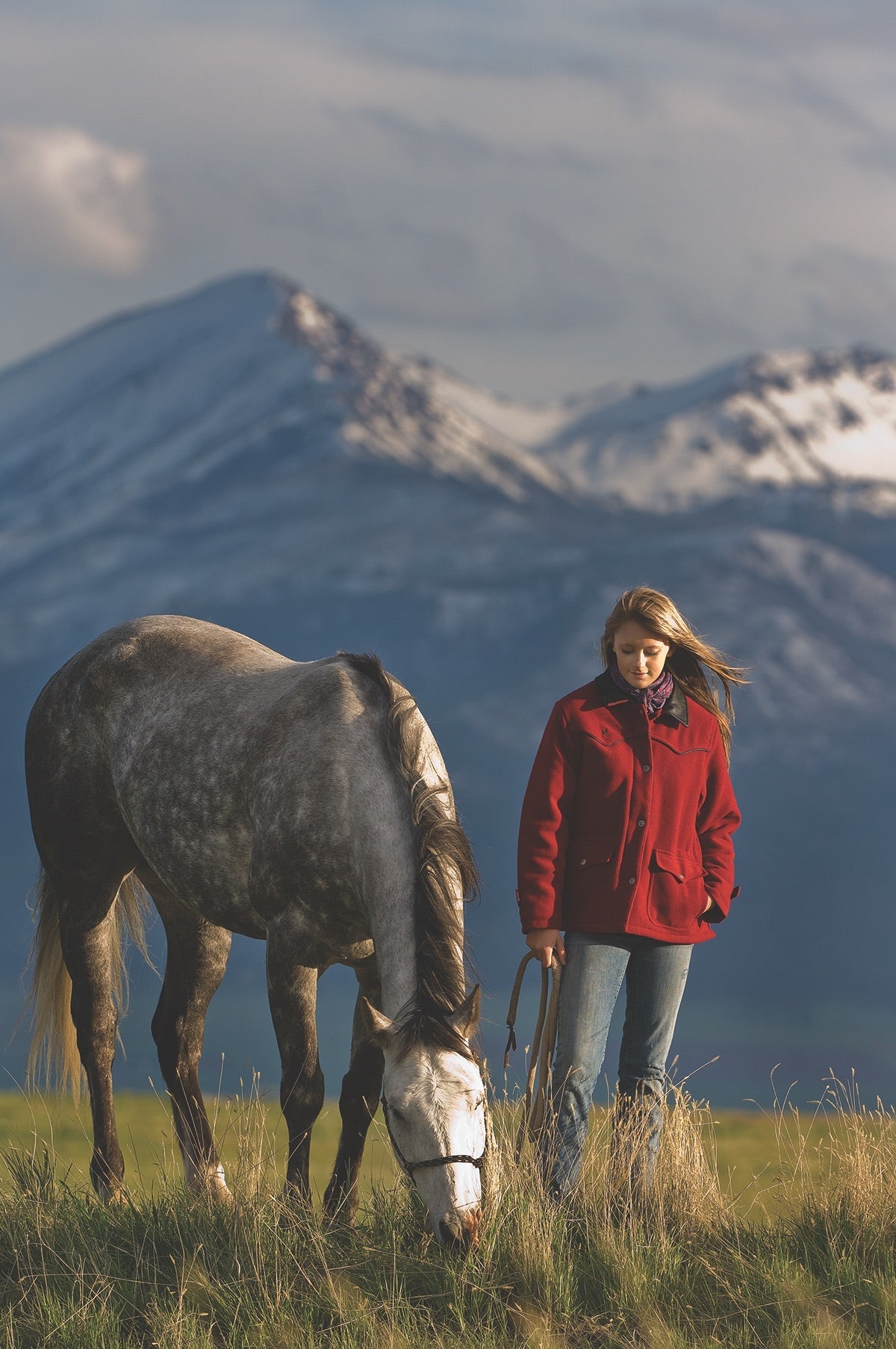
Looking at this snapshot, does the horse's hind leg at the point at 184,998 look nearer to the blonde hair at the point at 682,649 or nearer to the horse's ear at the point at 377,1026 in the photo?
the horse's ear at the point at 377,1026

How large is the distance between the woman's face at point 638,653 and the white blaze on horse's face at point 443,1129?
4.71 feet

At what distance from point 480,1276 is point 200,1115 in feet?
6.60

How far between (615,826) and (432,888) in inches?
27.4

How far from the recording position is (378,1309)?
14.1 ft

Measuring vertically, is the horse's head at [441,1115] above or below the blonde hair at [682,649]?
below

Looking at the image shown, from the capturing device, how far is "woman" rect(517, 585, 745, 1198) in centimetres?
490

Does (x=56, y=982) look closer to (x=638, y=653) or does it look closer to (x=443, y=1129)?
(x=443, y=1129)

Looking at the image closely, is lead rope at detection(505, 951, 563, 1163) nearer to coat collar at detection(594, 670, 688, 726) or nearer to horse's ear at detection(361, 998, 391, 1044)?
horse's ear at detection(361, 998, 391, 1044)

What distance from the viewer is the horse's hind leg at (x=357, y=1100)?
5.16 meters

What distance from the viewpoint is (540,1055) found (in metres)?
4.96

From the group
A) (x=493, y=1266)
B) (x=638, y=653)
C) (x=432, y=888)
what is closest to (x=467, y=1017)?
(x=432, y=888)

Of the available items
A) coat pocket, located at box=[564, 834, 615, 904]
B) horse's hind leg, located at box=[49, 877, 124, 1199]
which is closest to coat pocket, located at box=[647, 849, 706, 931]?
coat pocket, located at box=[564, 834, 615, 904]

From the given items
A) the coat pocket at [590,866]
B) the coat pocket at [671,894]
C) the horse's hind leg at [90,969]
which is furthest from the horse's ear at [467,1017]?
the horse's hind leg at [90,969]

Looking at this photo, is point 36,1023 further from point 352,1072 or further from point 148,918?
point 352,1072
